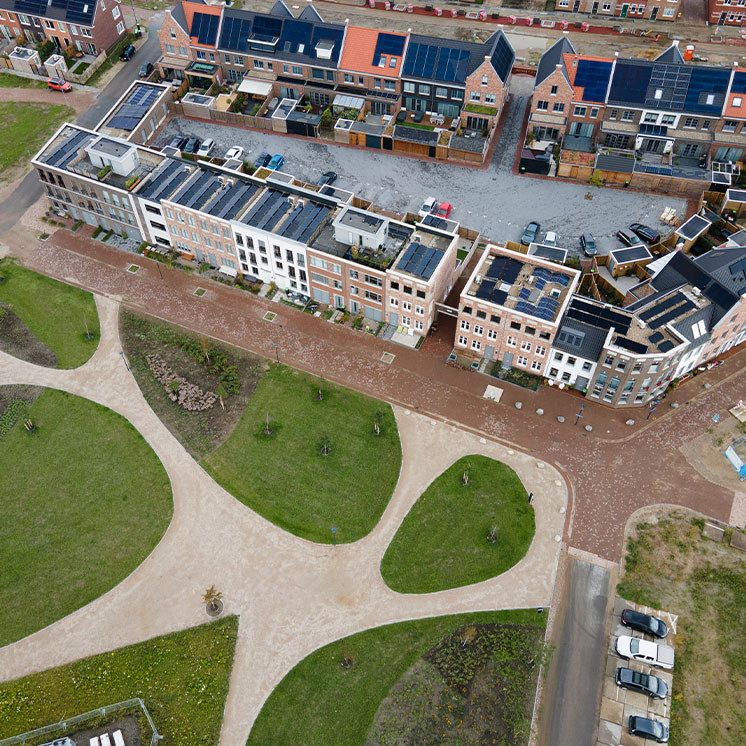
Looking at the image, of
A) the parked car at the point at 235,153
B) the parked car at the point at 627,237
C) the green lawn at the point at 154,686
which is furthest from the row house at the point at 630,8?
the green lawn at the point at 154,686

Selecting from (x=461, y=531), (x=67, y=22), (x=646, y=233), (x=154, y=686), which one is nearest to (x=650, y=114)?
(x=646, y=233)

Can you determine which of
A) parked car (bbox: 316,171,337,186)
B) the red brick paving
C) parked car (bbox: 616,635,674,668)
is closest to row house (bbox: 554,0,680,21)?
parked car (bbox: 316,171,337,186)

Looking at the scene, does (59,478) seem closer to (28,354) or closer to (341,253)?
(28,354)

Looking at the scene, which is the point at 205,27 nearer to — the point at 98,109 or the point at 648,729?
the point at 98,109

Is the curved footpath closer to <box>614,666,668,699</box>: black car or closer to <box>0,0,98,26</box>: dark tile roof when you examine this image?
<box>614,666,668,699</box>: black car

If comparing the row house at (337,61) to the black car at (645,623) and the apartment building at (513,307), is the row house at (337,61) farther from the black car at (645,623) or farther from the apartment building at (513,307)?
the black car at (645,623)

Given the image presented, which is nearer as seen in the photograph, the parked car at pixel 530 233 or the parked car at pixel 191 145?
the parked car at pixel 530 233

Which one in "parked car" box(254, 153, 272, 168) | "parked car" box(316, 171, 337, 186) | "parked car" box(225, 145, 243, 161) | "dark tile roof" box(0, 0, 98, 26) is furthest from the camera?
"dark tile roof" box(0, 0, 98, 26)
